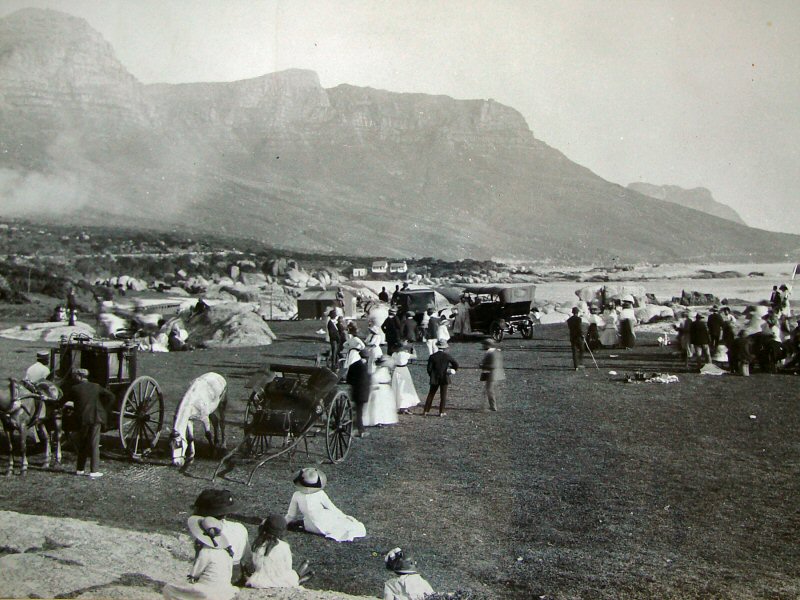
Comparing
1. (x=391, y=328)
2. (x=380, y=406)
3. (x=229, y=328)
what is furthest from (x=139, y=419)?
(x=391, y=328)

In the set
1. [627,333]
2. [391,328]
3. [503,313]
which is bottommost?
[627,333]

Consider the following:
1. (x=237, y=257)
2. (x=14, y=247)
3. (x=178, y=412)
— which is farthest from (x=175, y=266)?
(x=178, y=412)

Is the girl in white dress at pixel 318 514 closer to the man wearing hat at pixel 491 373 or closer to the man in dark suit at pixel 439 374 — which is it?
the man in dark suit at pixel 439 374

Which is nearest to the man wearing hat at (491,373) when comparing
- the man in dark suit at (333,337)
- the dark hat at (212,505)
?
the man in dark suit at (333,337)

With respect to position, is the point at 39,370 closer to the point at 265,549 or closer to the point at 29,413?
the point at 29,413

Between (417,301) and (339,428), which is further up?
(417,301)

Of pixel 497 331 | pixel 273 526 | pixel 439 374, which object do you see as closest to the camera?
pixel 273 526
